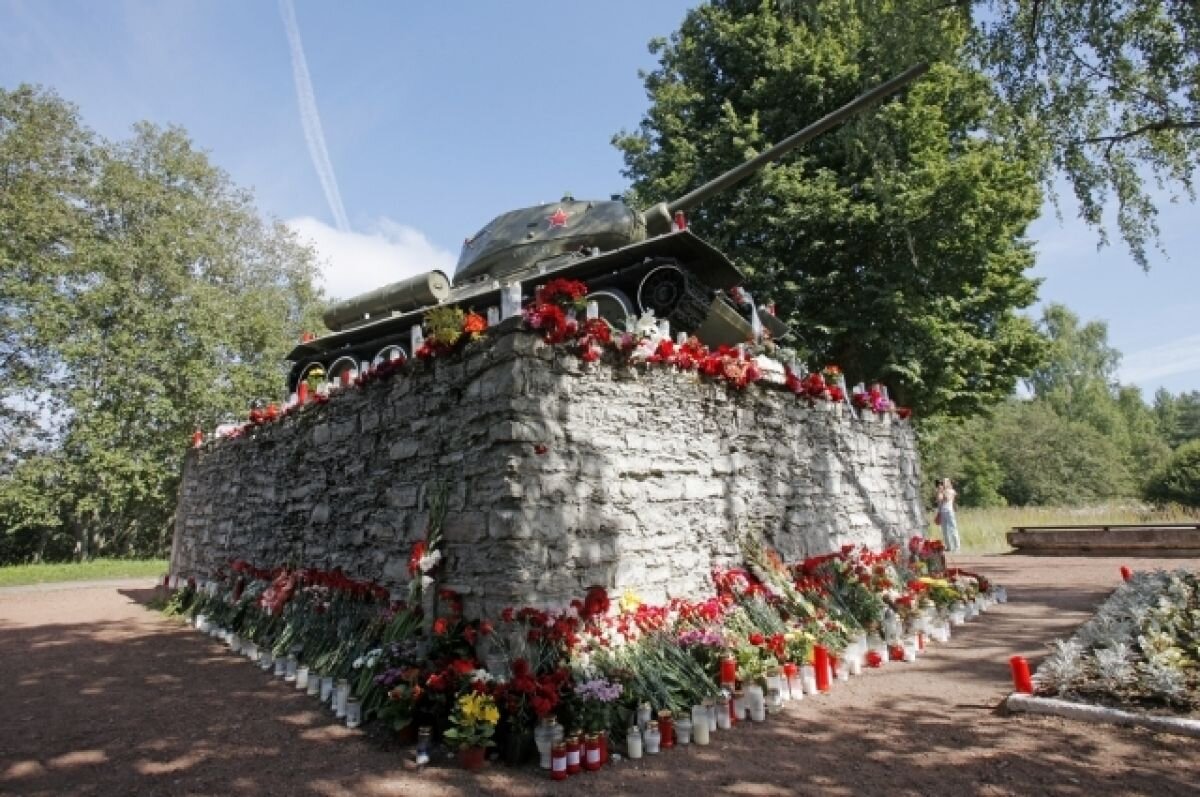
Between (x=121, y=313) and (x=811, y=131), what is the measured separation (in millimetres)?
19372

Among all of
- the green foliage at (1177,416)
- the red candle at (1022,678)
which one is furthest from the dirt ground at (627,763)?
the green foliage at (1177,416)

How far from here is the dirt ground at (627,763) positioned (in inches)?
129

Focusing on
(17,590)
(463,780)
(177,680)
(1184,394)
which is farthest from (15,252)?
(1184,394)

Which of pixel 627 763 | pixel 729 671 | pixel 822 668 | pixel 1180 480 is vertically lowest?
pixel 627 763

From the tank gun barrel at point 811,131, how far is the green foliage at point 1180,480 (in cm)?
2245

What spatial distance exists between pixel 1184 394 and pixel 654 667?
7273 centimetres

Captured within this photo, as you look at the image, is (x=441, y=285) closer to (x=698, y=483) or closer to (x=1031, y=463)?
(x=698, y=483)

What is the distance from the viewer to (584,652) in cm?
418

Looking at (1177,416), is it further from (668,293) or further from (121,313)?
(121,313)

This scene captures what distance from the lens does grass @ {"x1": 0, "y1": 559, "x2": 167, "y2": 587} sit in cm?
1440

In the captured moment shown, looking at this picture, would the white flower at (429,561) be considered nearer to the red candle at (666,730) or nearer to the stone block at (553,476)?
the stone block at (553,476)

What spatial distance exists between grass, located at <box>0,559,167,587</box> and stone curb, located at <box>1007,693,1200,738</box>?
16368 mm

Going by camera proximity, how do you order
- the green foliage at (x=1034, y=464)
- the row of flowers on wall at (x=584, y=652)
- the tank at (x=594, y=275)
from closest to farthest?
the row of flowers on wall at (x=584, y=652)
the tank at (x=594, y=275)
the green foliage at (x=1034, y=464)

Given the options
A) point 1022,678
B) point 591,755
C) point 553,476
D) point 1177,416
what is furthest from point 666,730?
point 1177,416
